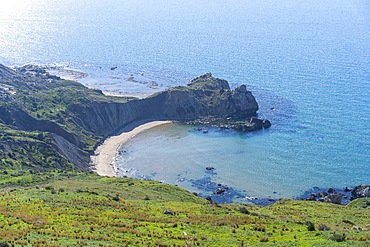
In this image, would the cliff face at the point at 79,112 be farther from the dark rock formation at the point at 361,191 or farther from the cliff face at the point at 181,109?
the dark rock formation at the point at 361,191

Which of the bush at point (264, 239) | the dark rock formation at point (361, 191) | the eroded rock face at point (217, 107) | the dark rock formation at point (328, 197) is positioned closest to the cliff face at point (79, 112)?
the eroded rock face at point (217, 107)

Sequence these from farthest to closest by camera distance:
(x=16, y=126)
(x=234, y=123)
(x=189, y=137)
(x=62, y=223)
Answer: (x=234, y=123) → (x=189, y=137) → (x=16, y=126) → (x=62, y=223)

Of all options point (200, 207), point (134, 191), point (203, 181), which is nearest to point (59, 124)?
point (203, 181)

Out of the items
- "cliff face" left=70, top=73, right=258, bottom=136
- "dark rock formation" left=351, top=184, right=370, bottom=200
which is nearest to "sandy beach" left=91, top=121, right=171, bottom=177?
"cliff face" left=70, top=73, right=258, bottom=136

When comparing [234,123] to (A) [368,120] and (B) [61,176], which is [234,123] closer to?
(A) [368,120]

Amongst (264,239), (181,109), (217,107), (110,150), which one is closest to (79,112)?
(110,150)

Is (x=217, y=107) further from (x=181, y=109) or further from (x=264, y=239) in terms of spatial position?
(x=264, y=239)
